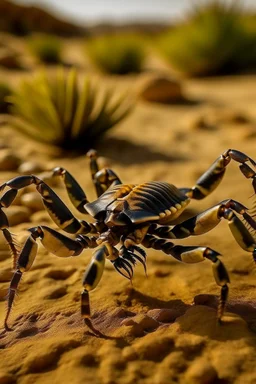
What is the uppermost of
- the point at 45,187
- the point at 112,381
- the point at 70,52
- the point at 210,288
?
the point at 70,52

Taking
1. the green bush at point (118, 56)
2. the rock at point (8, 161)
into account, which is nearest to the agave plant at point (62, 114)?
the rock at point (8, 161)

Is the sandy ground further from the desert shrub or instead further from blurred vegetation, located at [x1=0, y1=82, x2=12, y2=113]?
the desert shrub

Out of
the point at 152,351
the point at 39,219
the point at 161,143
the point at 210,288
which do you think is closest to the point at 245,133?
the point at 161,143

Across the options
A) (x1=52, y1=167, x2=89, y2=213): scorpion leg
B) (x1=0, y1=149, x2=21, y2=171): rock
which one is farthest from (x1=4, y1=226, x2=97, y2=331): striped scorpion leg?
(x1=0, y1=149, x2=21, y2=171): rock

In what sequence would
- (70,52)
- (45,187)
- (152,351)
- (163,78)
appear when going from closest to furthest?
(152,351) < (45,187) < (163,78) < (70,52)

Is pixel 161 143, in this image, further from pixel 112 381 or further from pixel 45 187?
pixel 112 381

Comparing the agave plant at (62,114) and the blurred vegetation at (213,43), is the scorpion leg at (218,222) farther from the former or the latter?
the blurred vegetation at (213,43)
